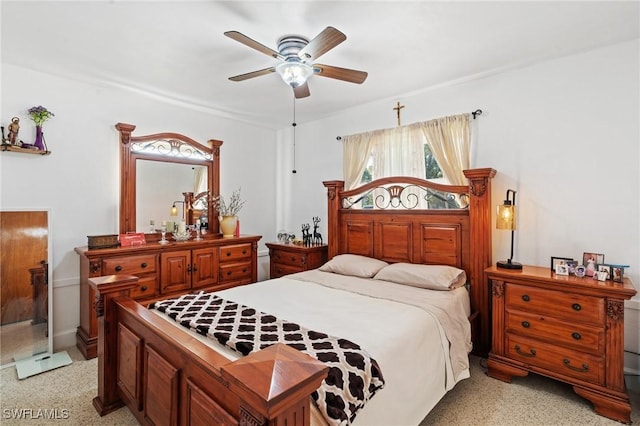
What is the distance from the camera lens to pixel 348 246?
3.92 m

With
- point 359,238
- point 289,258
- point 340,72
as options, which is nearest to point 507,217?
point 359,238

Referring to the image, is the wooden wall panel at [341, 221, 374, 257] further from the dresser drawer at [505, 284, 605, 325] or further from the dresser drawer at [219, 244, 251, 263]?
the dresser drawer at [505, 284, 605, 325]

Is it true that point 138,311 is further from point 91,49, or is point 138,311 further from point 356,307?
point 91,49

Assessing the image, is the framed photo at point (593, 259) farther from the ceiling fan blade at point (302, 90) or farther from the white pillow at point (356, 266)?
the ceiling fan blade at point (302, 90)

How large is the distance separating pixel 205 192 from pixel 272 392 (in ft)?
12.1

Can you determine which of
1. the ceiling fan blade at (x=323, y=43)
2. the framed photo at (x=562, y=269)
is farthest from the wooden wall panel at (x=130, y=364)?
the framed photo at (x=562, y=269)

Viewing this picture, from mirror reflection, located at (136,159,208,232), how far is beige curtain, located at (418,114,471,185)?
296 cm

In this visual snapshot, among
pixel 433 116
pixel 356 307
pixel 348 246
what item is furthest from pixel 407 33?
pixel 348 246

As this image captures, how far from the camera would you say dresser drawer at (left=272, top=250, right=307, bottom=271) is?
4.03 metres

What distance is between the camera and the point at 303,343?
1.63m

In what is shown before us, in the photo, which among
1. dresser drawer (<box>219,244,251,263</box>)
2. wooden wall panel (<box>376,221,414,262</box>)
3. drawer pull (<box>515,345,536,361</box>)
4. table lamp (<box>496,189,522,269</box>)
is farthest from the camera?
dresser drawer (<box>219,244,251,263</box>)

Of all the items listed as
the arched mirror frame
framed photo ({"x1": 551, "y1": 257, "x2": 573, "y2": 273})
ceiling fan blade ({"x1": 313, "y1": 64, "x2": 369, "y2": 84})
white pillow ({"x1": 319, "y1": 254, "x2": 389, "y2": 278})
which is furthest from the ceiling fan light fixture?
framed photo ({"x1": 551, "y1": 257, "x2": 573, "y2": 273})

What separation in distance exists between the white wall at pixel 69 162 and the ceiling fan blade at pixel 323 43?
8.19 ft

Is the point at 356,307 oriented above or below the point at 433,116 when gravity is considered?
below
